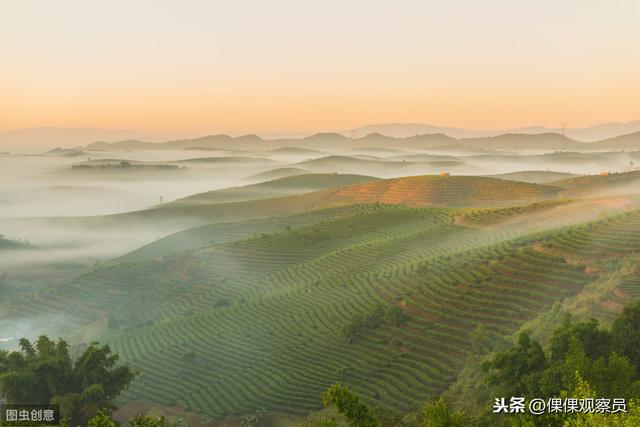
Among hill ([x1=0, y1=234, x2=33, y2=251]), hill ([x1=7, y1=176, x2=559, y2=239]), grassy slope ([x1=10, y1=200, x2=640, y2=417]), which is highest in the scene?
hill ([x1=7, y1=176, x2=559, y2=239])

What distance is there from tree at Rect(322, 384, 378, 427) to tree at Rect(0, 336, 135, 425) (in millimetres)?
20723

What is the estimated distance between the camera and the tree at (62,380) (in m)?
34.8

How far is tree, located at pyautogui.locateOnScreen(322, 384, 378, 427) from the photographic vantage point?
1798 cm

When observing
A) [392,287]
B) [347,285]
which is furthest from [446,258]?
[347,285]

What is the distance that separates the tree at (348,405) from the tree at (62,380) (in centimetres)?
2072

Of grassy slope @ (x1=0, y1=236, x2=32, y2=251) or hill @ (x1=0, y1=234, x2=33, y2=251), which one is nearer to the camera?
hill @ (x1=0, y1=234, x2=33, y2=251)

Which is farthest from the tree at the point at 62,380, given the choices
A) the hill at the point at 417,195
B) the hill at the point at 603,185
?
the hill at the point at 603,185

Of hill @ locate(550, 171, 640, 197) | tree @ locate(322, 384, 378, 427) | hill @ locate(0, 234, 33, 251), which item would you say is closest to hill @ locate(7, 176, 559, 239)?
hill @ locate(550, 171, 640, 197)

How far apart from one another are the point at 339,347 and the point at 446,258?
1976 centimetres

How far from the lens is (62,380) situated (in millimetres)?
37219

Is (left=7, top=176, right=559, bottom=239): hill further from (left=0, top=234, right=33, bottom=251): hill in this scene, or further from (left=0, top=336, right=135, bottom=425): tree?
(left=0, top=336, right=135, bottom=425): tree

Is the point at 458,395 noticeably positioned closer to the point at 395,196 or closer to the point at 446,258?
the point at 446,258

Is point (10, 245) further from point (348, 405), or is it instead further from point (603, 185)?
point (348, 405)

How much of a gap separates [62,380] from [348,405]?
25.8m
